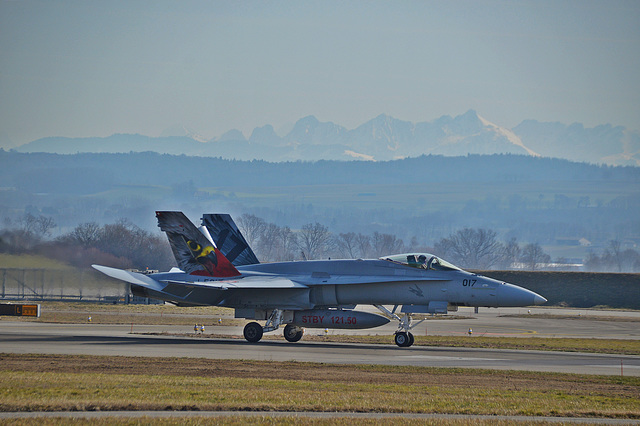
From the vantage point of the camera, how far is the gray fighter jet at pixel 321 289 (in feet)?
101

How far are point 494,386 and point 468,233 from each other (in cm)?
16989

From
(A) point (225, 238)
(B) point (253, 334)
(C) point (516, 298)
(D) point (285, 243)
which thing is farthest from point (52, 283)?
(D) point (285, 243)

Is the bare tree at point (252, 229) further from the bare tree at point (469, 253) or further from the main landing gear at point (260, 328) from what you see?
the main landing gear at point (260, 328)

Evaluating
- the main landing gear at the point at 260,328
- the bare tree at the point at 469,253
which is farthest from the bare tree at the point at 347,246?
the main landing gear at the point at 260,328

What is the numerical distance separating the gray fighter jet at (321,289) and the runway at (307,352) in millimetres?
1078

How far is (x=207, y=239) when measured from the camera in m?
34.2

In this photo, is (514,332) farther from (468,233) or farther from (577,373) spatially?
(468,233)

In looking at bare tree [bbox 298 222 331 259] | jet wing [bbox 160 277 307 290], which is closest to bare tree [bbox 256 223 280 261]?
bare tree [bbox 298 222 331 259]

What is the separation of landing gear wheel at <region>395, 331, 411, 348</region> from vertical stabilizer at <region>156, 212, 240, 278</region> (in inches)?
290

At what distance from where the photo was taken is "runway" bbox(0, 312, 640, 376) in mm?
24891

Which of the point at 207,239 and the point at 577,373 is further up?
the point at 207,239

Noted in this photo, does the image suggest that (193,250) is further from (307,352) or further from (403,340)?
(403,340)

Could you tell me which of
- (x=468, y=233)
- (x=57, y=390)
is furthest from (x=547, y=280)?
(x=468, y=233)

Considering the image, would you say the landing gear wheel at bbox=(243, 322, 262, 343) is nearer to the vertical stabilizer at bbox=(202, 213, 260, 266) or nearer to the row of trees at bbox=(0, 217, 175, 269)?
the vertical stabilizer at bbox=(202, 213, 260, 266)
